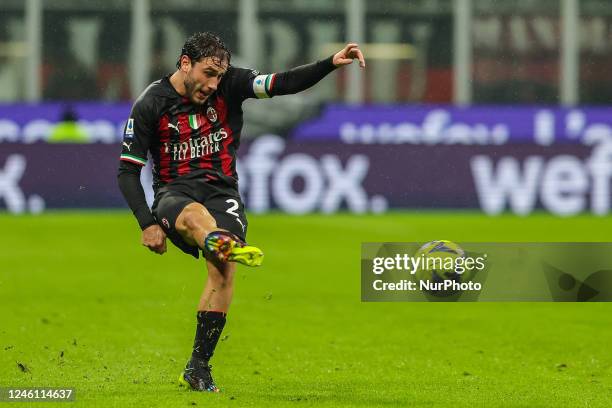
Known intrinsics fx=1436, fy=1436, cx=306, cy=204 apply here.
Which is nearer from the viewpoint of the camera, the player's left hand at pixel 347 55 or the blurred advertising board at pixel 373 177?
the player's left hand at pixel 347 55

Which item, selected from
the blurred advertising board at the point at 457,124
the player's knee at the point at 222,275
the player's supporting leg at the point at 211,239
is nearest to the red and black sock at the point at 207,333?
the player's knee at the point at 222,275

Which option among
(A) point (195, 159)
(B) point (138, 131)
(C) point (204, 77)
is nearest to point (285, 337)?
(A) point (195, 159)

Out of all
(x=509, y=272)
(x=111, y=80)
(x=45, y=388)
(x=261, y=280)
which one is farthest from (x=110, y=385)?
(x=111, y=80)

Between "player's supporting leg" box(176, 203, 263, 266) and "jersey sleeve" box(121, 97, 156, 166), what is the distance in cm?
41

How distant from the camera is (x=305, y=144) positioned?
22.3m

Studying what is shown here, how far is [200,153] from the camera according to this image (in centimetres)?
811

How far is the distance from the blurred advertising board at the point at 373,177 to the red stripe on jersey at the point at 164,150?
45.4ft

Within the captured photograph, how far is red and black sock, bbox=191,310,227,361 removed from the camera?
26.1ft

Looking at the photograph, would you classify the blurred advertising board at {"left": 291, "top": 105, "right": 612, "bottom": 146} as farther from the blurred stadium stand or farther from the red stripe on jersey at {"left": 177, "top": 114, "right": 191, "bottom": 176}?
the red stripe on jersey at {"left": 177, "top": 114, "right": 191, "bottom": 176}

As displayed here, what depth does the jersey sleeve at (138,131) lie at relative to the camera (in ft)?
26.0

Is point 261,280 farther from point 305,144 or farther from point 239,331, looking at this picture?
point 305,144

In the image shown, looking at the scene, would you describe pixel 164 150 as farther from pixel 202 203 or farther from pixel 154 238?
pixel 154 238

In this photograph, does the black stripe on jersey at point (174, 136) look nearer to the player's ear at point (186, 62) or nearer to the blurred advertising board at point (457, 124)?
the player's ear at point (186, 62)

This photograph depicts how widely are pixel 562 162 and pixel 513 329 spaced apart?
11.5 m
